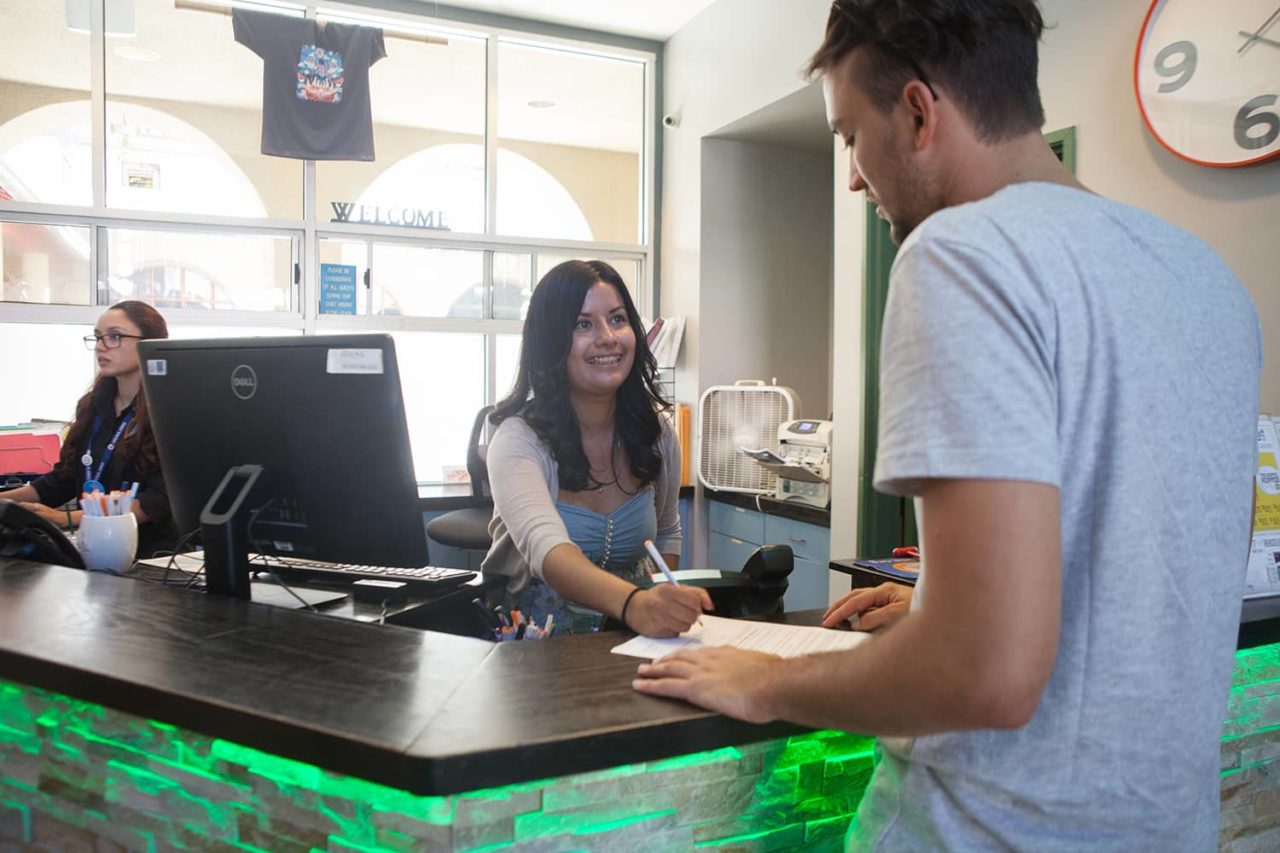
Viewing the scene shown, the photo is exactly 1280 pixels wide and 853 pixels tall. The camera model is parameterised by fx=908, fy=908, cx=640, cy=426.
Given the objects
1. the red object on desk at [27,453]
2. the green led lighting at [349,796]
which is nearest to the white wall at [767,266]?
the red object on desk at [27,453]

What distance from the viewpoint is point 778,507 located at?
3.83m

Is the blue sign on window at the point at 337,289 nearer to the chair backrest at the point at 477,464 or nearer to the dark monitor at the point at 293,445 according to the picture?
the chair backrest at the point at 477,464

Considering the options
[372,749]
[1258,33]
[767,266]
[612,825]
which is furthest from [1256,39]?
[767,266]

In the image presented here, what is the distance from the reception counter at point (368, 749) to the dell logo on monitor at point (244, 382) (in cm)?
38

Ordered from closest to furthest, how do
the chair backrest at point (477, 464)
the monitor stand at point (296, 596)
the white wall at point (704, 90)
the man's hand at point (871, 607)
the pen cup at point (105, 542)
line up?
the man's hand at point (871, 607), the monitor stand at point (296, 596), the pen cup at point (105, 542), the chair backrest at point (477, 464), the white wall at point (704, 90)

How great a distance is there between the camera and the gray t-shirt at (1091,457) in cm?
62

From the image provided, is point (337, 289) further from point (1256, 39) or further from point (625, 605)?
point (1256, 39)

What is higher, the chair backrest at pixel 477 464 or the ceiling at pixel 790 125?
the ceiling at pixel 790 125

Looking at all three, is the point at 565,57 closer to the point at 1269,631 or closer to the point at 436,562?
the point at 436,562

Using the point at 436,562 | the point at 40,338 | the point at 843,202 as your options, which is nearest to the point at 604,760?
the point at 843,202

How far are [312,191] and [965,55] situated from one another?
4189mm

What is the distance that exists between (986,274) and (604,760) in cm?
53

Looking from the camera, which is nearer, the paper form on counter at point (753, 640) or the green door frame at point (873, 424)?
the paper form on counter at point (753, 640)

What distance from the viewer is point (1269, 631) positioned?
4.49 ft
